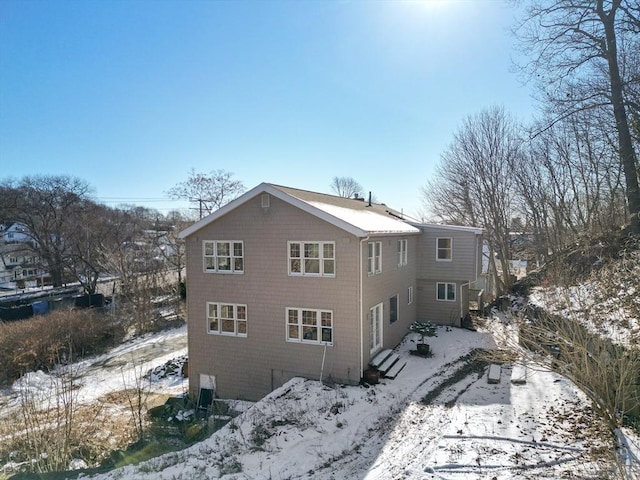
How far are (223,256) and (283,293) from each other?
3039mm

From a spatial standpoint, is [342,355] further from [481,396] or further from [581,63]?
[581,63]

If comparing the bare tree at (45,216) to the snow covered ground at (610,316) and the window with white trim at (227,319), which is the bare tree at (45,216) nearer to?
the window with white trim at (227,319)

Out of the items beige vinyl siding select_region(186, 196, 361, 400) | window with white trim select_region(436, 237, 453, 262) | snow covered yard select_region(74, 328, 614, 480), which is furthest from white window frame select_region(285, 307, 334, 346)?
window with white trim select_region(436, 237, 453, 262)

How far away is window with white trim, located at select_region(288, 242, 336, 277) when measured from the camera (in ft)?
43.2

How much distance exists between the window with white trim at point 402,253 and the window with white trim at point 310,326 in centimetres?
588

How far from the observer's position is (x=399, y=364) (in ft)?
46.9

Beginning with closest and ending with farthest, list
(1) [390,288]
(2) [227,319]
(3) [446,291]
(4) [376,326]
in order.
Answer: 1. (4) [376,326]
2. (2) [227,319]
3. (1) [390,288]
4. (3) [446,291]

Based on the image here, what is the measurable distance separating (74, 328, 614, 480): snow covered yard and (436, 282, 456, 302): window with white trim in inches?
291

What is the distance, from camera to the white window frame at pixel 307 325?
13219mm

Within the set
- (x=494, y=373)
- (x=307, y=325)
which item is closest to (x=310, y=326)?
(x=307, y=325)

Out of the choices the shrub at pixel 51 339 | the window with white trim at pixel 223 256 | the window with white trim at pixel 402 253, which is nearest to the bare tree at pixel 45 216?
the shrub at pixel 51 339

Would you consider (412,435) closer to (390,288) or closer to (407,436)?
(407,436)

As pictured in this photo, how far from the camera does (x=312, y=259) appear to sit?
13398 millimetres

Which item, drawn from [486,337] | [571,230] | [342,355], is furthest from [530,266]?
[342,355]
